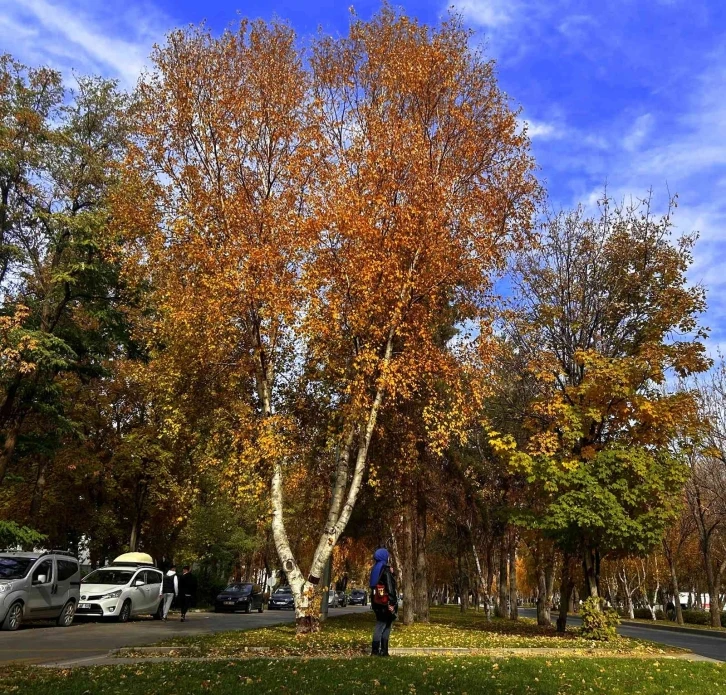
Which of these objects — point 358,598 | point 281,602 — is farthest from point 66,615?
point 358,598

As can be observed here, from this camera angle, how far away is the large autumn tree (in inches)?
645

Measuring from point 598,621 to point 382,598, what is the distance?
33.4ft

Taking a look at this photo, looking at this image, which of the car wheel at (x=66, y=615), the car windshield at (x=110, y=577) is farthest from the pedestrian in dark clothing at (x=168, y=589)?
the car wheel at (x=66, y=615)

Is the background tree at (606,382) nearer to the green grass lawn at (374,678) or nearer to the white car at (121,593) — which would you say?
the green grass lawn at (374,678)

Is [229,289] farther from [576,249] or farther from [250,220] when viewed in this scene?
[576,249]

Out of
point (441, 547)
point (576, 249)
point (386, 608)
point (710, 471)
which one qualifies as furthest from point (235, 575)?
point (386, 608)

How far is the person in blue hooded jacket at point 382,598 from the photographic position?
1130cm

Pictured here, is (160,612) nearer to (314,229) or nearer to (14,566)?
(14,566)

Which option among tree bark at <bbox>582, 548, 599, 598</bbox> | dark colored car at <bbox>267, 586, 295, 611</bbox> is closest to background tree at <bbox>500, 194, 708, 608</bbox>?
tree bark at <bbox>582, 548, 599, 598</bbox>

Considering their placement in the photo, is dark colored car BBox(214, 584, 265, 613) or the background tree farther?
dark colored car BBox(214, 584, 265, 613)

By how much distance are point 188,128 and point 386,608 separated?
1275 cm

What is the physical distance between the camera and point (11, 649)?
12.8 meters

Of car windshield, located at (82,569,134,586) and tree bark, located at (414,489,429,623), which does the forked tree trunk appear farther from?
tree bark, located at (414,489,429,623)

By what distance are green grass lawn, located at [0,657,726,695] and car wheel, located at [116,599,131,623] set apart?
535 inches
